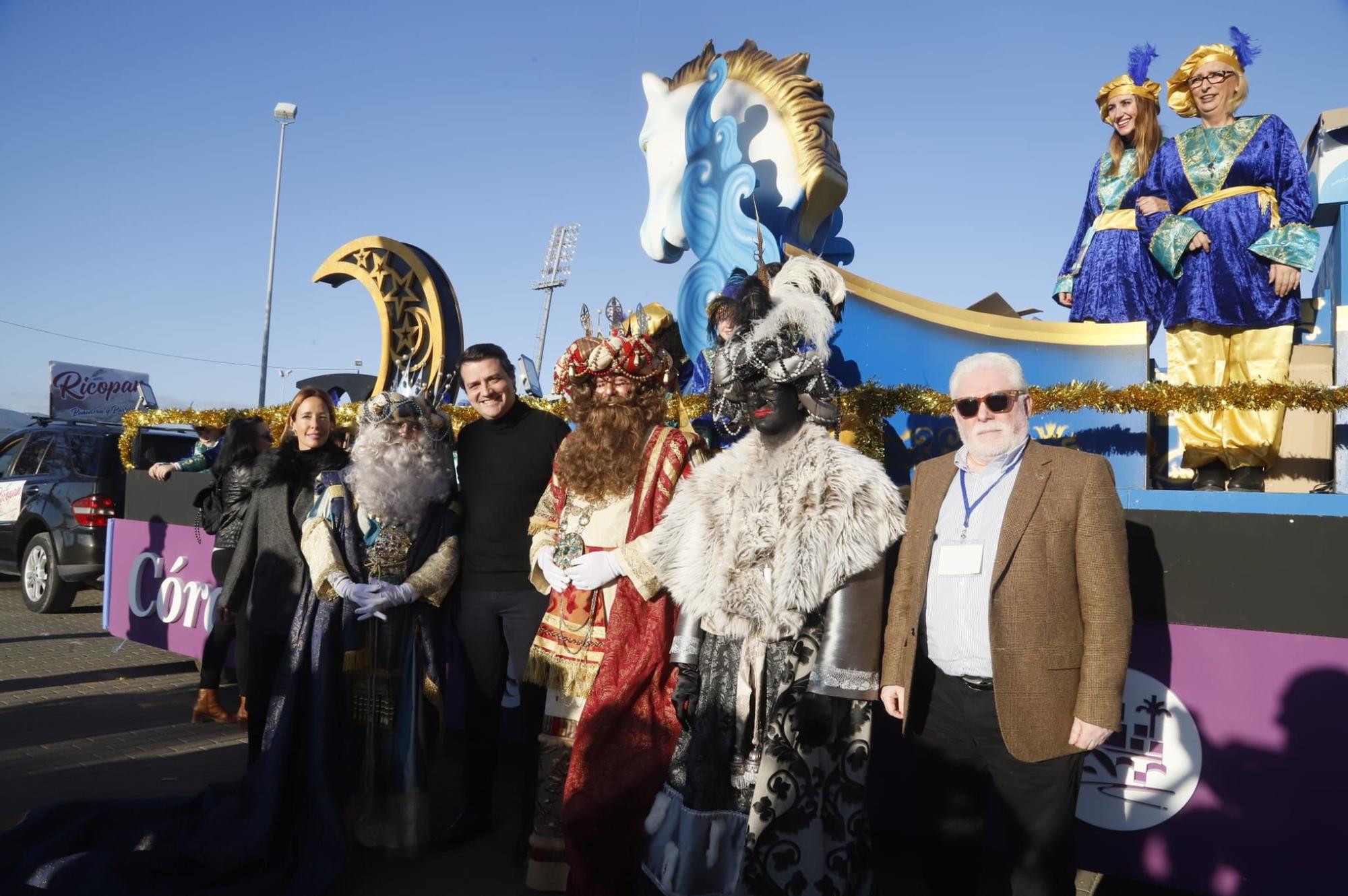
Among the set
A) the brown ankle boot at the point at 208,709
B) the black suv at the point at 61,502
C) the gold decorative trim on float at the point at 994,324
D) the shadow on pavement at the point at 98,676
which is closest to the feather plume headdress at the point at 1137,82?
the gold decorative trim on float at the point at 994,324

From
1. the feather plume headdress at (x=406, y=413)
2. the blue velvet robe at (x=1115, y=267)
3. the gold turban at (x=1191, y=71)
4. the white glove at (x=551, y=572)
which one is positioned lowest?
the white glove at (x=551, y=572)

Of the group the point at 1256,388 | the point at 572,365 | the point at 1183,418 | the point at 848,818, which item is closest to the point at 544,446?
the point at 572,365

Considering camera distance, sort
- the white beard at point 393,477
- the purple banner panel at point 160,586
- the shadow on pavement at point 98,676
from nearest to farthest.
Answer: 1. the white beard at point 393,477
2. the shadow on pavement at point 98,676
3. the purple banner panel at point 160,586

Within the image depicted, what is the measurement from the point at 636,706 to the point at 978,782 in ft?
3.72

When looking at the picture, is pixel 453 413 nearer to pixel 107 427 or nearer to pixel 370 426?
pixel 370 426

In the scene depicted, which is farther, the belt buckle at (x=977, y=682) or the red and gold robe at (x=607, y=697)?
the red and gold robe at (x=607, y=697)

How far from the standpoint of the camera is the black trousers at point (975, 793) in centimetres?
249

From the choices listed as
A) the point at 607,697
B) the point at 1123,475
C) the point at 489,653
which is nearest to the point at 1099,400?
the point at 1123,475

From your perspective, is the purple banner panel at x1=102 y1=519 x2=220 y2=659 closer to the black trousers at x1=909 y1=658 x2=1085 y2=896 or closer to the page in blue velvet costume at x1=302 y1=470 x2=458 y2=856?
the page in blue velvet costume at x1=302 y1=470 x2=458 y2=856

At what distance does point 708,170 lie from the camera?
532cm

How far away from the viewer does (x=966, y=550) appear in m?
2.62

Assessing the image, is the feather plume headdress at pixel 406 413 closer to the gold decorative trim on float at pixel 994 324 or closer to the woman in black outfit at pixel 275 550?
the woman in black outfit at pixel 275 550

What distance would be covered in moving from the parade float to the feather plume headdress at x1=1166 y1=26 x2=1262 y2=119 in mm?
1389

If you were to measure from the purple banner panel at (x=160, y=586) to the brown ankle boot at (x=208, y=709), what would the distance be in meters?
0.83
